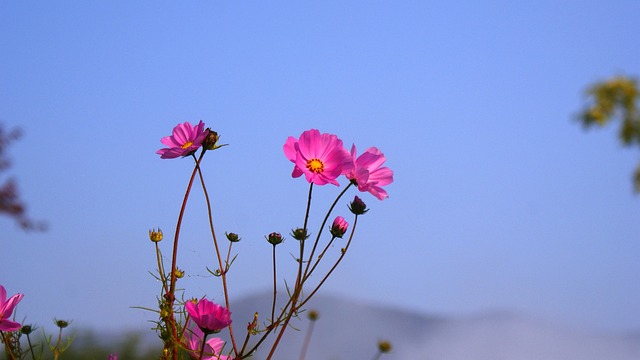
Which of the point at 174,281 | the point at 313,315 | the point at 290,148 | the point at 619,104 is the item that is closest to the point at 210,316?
the point at 174,281

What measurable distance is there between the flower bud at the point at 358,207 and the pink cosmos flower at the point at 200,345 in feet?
1.26

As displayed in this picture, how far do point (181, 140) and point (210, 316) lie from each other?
0.38 meters

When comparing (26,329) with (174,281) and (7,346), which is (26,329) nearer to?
(7,346)

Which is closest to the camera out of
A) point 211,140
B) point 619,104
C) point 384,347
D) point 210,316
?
point 210,316

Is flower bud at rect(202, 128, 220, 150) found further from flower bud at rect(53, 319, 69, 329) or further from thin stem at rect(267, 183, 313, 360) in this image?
flower bud at rect(53, 319, 69, 329)

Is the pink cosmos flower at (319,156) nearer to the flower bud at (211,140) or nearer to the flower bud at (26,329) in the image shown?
the flower bud at (211,140)

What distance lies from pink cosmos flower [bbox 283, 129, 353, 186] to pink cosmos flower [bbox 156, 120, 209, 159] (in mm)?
174

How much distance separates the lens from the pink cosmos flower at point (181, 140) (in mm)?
1573

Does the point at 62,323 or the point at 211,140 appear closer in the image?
the point at 211,140

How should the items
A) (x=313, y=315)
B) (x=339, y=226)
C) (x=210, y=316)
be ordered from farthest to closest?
(x=313, y=315) < (x=339, y=226) < (x=210, y=316)

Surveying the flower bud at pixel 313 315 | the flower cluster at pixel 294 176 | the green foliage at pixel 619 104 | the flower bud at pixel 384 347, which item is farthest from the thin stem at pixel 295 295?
the green foliage at pixel 619 104

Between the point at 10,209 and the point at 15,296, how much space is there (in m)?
6.56

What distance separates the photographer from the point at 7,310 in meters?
1.61

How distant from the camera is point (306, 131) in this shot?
161 cm
